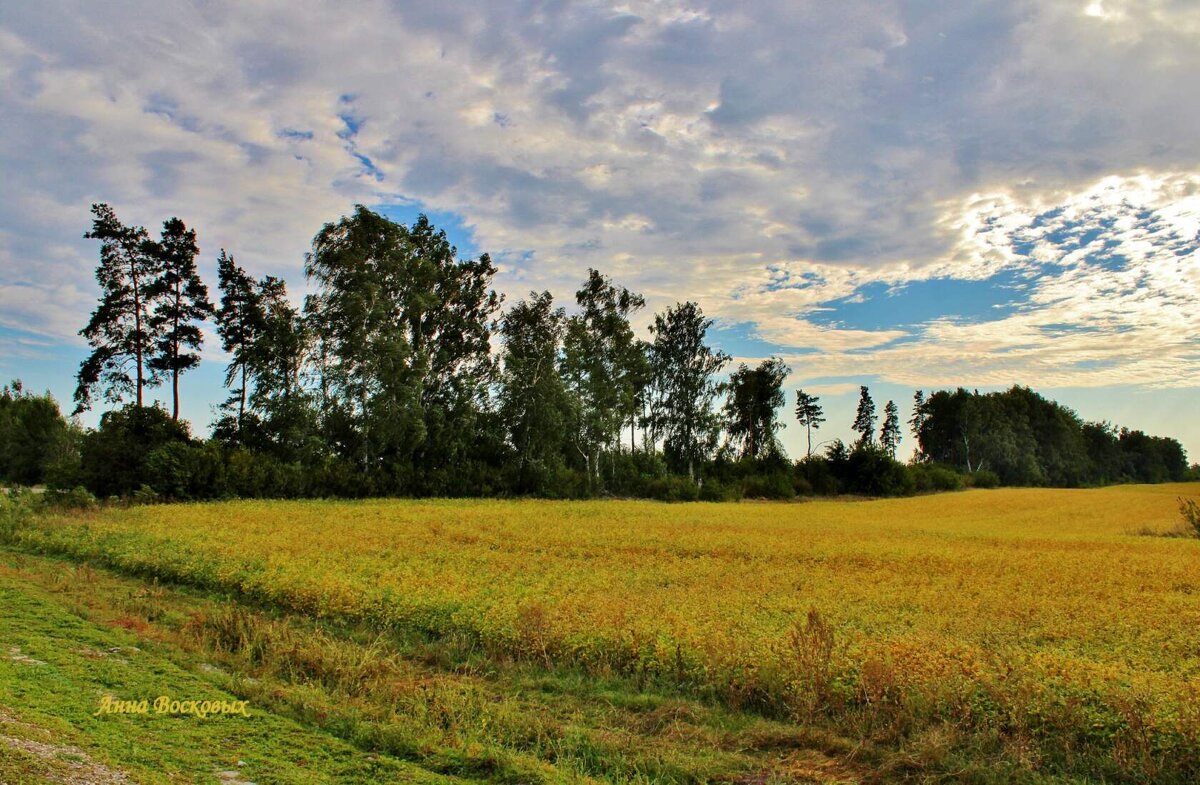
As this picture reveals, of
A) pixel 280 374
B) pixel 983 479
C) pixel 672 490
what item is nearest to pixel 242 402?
pixel 280 374

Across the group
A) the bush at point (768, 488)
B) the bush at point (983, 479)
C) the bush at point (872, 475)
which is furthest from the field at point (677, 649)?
the bush at point (983, 479)

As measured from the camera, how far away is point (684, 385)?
193 feet

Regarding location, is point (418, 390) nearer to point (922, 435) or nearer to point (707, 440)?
point (707, 440)

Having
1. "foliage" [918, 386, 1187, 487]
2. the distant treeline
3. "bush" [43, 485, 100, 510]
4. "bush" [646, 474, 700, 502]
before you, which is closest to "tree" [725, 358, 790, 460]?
the distant treeline

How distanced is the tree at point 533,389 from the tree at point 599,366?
1299 millimetres

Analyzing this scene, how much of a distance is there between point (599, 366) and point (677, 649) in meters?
42.2

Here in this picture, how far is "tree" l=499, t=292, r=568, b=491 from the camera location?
154 feet

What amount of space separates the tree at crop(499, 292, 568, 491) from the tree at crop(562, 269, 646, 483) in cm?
130

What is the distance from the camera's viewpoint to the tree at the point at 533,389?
154 ft

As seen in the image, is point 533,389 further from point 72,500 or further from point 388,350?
point 72,500

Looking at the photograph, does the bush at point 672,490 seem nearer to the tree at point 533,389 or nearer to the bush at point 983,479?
the tree at point 533,389

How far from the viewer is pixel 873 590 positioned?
13867 millimetres

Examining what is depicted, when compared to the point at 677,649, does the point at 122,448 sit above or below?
above

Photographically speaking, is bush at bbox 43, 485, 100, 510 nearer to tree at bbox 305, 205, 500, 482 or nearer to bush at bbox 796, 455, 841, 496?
tree at bbox 305, 205, 500, 482
